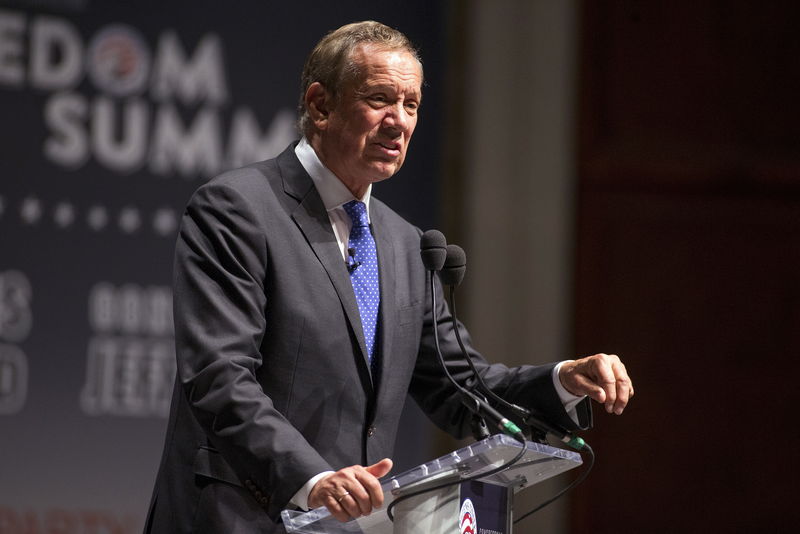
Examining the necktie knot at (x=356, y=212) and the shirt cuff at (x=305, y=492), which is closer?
the shirt cuff at (x=305, y=492)

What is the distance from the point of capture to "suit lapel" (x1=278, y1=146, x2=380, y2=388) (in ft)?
6.66

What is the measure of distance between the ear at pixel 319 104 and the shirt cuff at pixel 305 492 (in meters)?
0.82

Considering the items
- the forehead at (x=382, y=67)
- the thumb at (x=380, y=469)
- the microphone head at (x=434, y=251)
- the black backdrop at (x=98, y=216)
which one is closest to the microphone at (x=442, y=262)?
the microphone head at (x=434, y=251)

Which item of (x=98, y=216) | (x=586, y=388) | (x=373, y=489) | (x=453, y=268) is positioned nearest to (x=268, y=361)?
(x=453, y=268)

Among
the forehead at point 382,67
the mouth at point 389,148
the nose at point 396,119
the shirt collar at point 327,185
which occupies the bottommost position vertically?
the shirt collar at point 327,185

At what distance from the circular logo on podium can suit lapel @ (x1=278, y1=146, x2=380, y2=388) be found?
0.46m

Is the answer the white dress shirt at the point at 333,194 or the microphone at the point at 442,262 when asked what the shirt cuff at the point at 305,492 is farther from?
the white dress shirt at the point at 333,194

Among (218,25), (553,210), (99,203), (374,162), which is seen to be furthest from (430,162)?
(374,162)

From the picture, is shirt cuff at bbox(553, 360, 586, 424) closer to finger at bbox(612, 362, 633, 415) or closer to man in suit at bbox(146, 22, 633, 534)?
man in suit at bbox(146, 22, 633, 534)

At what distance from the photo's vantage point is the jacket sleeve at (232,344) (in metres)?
1.73

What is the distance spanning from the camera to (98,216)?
13.0ft

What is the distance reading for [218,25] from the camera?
412 centimetres

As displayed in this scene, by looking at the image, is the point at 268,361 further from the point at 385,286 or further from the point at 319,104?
the point at 319,104

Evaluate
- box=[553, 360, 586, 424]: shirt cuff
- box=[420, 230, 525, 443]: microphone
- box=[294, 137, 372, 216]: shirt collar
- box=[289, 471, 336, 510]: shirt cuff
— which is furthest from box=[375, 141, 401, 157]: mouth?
box=[289, 471, 336, 510]: shirt cuff
